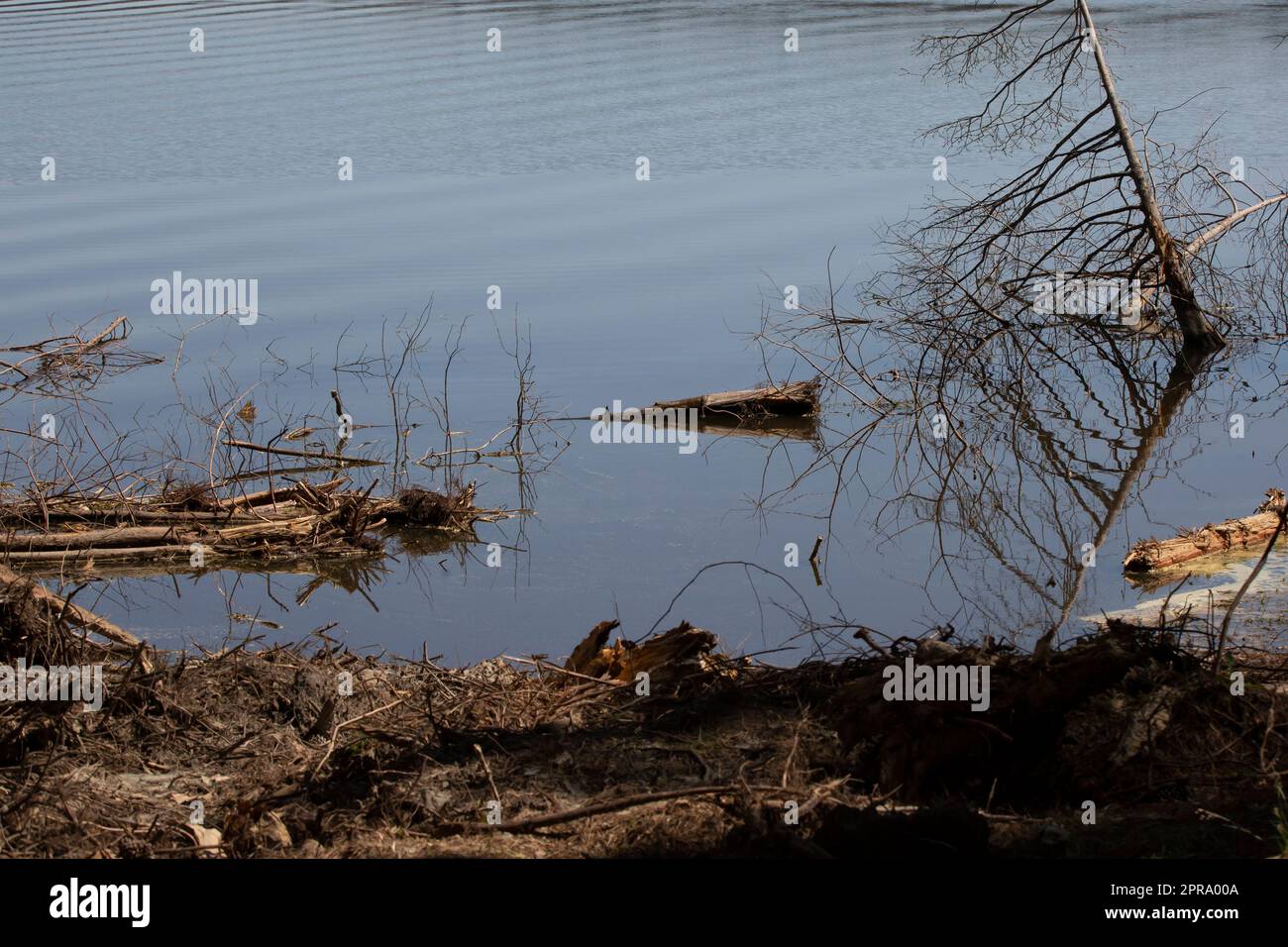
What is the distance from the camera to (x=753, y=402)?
11.6m

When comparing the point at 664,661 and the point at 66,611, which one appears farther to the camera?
the point at 664,661

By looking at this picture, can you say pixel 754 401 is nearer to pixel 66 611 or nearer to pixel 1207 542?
pixel 1207 542

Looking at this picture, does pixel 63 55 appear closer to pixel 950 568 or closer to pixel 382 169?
pixel 382 169

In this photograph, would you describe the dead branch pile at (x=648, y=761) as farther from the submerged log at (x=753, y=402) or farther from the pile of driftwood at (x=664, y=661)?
the submerged log at (x=753, y=402)

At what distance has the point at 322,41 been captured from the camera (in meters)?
33.0

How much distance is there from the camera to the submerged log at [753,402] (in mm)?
11555

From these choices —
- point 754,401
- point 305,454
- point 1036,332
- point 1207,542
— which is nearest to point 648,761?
point 1207,542

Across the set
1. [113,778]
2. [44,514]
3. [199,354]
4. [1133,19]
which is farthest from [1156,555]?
[1133,19]

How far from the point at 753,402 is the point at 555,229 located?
6.70m

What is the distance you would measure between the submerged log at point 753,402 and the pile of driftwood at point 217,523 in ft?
7.64

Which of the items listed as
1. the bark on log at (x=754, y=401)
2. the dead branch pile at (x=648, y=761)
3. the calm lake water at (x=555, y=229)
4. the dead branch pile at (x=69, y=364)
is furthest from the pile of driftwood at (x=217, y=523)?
the dead branch pile at (x=648, y=761)

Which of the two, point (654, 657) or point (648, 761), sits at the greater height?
point (654, 657)

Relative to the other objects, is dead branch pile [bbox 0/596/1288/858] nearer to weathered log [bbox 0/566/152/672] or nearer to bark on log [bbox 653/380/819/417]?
weathered log [bbox 0/566/152/672]

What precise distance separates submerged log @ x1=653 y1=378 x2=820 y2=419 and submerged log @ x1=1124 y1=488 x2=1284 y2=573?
3.37m
